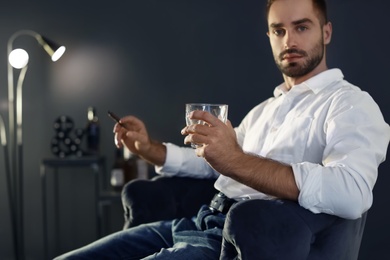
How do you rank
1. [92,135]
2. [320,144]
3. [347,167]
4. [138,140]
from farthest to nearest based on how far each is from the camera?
1. [92,135]
2. [138,140]
3. [320,144]
4. [347,167]

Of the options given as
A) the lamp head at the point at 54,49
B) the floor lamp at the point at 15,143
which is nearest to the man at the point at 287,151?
the lamp head at the point at 54,49

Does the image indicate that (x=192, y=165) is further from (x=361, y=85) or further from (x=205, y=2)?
(x=205, y=2)

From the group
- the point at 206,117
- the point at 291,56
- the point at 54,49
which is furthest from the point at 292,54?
the point at 54,49

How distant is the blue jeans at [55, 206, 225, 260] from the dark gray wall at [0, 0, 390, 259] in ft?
4.91

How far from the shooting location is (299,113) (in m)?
1.94

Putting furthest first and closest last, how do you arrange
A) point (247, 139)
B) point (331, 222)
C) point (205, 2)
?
point (205, 2), point (247, 139), point (331, 222)

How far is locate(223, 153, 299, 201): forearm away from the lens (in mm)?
1569

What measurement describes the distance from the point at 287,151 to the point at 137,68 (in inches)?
76.9

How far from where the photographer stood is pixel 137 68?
3.67 meters

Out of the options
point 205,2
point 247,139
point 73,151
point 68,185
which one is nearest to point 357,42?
point 205,2

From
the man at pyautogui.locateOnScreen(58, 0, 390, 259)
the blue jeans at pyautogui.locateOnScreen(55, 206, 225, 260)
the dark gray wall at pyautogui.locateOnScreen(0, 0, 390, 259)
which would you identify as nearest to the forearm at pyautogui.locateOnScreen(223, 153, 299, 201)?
the man at pyautogui.locateOnScreen(58, 0, 390, 259)

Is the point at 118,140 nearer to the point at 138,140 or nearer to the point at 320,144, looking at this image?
the point at 138,140

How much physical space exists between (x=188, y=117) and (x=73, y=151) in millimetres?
2034

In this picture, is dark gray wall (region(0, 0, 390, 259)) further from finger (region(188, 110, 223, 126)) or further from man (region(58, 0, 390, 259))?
finger (region(188, 110, 223, 126))
